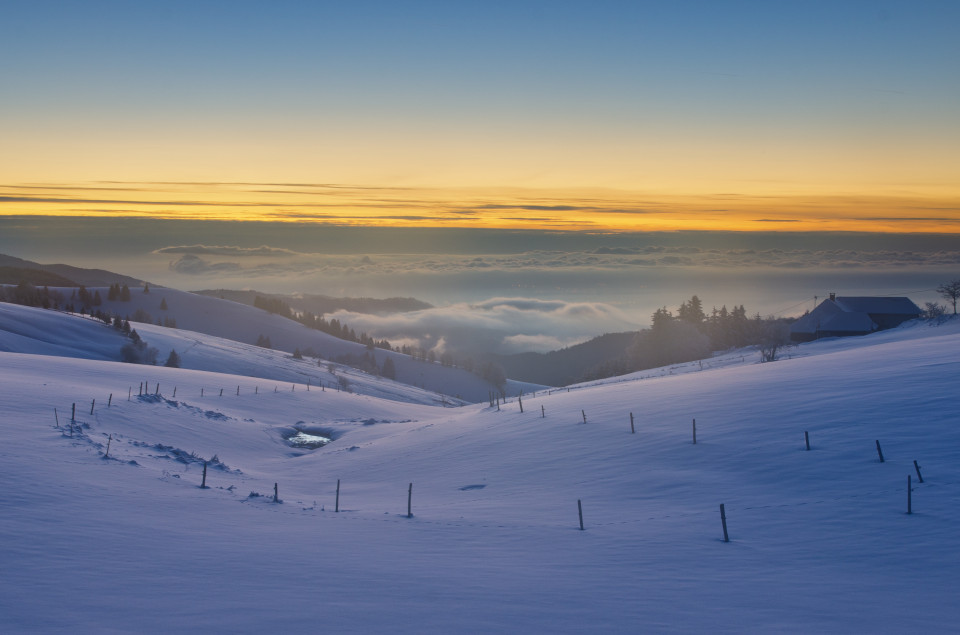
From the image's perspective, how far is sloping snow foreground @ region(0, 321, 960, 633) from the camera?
1097 cm

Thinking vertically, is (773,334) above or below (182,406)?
above

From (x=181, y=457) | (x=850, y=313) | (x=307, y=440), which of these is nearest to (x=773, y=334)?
(x=850, y=313)

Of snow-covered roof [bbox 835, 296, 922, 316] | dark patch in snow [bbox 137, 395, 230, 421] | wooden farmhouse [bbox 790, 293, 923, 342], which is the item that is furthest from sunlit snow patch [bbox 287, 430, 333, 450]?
snow-covered roof [bbox 835, 296, 922, 316]

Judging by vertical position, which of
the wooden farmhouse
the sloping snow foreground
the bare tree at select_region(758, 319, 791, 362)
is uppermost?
the wooden farmhouse

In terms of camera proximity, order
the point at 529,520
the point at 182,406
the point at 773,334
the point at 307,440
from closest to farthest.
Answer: the point at 529,520 < the point at 182,406 < the point at 307,440 < the point at 773,334

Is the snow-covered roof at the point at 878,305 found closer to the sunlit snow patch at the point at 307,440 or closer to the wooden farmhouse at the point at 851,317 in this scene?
the wooden farmhouse at the point at 851,317

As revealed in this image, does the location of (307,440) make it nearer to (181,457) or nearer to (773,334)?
(181,457)

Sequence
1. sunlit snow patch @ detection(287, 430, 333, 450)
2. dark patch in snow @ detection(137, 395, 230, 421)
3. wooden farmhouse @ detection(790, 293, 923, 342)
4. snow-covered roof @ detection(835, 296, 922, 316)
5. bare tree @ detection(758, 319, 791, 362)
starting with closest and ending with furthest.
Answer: dark patch in snow @ detection(137, 395, 230, 421) < sunlit snow patch @ detection(287, 430, 333, 450) < bare tree @ detection(758, 319, 791, 362) < wooden farmhouse @ detection(790, 293, 923, 342) < snow-covered roof @ detection(835, 296, 922, 316)

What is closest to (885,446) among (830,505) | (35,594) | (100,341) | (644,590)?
(830,505)

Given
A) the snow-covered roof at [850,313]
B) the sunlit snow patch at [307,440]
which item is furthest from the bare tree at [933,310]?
the sunlit snow patch at [307,440]

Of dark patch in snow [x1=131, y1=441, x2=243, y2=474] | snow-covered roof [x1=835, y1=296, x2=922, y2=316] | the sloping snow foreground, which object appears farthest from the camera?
snow-covered roof [x1=835, y1=296, x2=922, y2=316]

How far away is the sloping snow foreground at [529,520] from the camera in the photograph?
432 inches

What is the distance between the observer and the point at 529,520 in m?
18.5

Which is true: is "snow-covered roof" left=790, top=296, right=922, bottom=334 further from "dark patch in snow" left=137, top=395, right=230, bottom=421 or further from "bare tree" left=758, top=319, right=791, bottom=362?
"dark patch in snow" left=137, top=395, right=230, bottom=421
